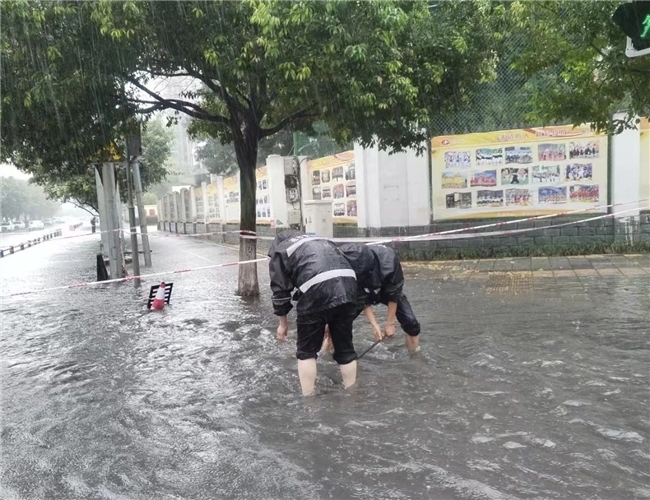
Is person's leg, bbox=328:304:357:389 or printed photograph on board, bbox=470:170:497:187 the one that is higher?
printed photograph on board, bbox=470:170:497:187

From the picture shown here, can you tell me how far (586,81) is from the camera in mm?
7168

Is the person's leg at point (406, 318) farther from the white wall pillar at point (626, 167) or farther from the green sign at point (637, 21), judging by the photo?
the white wall pillar at point (626, 167)

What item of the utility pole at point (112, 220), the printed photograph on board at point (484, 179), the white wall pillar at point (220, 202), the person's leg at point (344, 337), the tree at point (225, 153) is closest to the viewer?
the person's leg at point (344, 337)

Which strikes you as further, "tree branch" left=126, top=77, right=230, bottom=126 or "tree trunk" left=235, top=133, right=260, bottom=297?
"tree trunk" left=235, top=133, right=260, bottom=297

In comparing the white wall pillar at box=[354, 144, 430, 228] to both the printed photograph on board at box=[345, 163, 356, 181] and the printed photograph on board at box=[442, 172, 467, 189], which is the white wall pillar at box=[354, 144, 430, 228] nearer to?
the printed photograph on board at box=[442, 172, 467, 189]

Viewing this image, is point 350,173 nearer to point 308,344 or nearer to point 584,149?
point 584,149

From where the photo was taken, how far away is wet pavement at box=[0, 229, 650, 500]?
3.28 m

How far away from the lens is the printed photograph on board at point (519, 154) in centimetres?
1243

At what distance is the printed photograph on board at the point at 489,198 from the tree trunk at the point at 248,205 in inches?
222

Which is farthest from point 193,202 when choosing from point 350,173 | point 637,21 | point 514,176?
point 637,21

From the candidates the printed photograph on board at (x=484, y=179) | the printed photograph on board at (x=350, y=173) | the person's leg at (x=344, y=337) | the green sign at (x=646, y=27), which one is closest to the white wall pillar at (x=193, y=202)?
the printed photograph on board at (x=350, y=173)

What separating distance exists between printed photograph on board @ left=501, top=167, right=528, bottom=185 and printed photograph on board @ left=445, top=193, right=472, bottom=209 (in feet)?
2.60

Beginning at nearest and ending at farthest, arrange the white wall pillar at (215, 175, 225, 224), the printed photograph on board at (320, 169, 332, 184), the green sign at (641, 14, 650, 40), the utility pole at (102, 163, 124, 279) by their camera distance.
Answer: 1. the green sign at (641, 14, 650, 40)
2. the utility pole at (102, 163, 124, 279)
3. the printed photograph on board at (320, 169, 332, 184)
4. the white wall pillar at (215, 175, 225, 224)

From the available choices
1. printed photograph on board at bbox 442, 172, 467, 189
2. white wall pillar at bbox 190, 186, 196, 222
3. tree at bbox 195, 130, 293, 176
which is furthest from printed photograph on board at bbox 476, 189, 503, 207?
white wall pillar at bbox 190, 186, 196, 222
